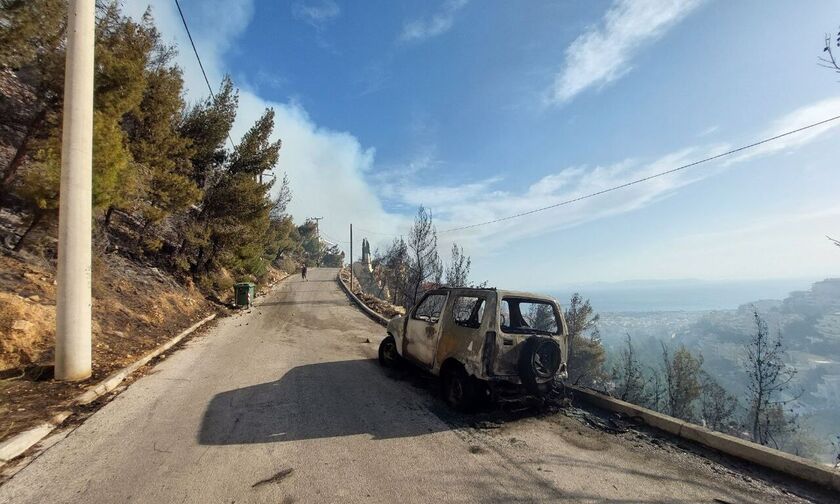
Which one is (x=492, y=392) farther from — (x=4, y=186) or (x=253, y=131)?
(x=253, y=131)

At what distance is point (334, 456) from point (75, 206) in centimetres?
545

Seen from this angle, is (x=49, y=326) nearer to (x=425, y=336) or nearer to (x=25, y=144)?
(x=25, y=144)

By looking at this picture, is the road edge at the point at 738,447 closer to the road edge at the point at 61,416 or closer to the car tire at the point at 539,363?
the car tire at the point at 539,363

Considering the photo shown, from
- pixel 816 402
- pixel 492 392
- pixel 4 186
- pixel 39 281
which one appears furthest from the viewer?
pixel 816 402

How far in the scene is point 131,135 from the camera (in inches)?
513

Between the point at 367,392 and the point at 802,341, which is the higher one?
the point at 367,392

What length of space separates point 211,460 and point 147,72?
14.3m

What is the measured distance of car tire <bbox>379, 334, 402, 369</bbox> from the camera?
307 inches

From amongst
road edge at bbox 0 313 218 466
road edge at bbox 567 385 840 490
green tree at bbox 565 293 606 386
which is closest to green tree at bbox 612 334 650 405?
road edge at bbox 567 385 840 490

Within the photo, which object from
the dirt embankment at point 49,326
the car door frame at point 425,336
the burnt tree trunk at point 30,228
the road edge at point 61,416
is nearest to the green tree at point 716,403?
the car door frame at point 425,336

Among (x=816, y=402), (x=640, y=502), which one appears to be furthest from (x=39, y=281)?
(x=816, y=402)

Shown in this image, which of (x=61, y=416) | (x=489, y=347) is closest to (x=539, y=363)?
(x=489, y=347)

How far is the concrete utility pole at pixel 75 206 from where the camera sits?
572 centimetres

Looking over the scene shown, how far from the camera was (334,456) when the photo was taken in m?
3.94
